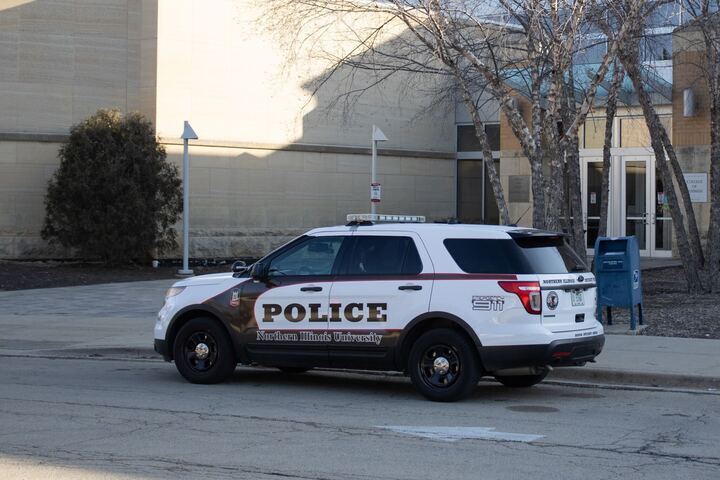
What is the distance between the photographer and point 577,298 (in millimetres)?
10375

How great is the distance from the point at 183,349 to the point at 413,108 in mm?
23327

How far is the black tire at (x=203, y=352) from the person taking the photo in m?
11.4

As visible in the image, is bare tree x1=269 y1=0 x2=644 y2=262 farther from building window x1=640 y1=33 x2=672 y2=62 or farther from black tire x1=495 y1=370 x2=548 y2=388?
black tire x1=495 y1=370 x2=548 y2=388

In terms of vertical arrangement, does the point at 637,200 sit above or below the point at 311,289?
above

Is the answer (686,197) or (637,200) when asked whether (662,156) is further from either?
(637,200)

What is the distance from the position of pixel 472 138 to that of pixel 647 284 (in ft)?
46.5

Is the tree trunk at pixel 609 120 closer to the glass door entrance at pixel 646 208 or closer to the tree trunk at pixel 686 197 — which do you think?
the tree trunk at pixel 686 197

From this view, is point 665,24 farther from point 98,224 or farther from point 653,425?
point 98,224

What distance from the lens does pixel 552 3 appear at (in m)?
15.4

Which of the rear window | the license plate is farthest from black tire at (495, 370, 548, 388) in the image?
the rear window

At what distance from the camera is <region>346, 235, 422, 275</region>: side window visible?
10555 mm

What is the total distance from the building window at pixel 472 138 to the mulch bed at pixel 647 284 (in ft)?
33.5

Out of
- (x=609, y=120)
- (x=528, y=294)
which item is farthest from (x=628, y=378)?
(x=609, y=120)

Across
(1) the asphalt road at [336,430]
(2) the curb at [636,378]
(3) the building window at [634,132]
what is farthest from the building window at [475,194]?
(1) the asphalt road at [336,430]
